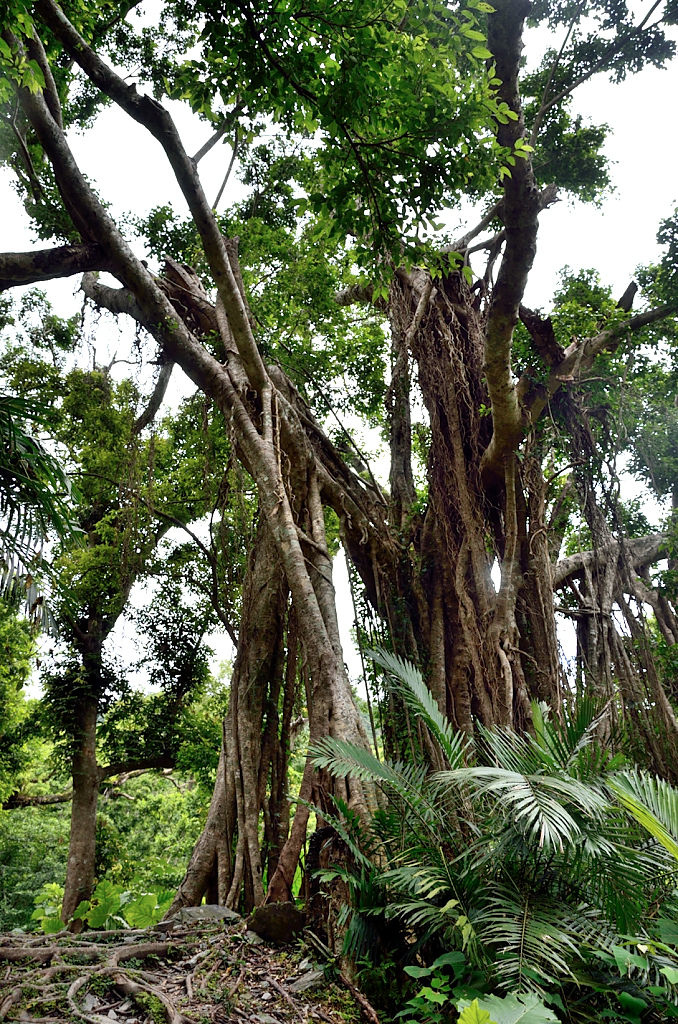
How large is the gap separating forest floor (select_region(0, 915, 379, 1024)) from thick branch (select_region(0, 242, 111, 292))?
3.74m

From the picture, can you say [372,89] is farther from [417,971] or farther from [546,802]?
[417,971]

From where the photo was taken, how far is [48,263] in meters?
4.10

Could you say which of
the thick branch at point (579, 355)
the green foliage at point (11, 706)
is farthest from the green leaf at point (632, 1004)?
the green foliage at point (11, 706)

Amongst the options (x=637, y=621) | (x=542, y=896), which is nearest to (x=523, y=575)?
(x=637, y=621)

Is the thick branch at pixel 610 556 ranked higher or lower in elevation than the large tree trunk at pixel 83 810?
higher

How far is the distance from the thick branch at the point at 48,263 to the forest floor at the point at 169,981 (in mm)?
3740

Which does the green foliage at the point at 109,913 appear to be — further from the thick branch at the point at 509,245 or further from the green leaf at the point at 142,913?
the thick branch at the point at 509,245

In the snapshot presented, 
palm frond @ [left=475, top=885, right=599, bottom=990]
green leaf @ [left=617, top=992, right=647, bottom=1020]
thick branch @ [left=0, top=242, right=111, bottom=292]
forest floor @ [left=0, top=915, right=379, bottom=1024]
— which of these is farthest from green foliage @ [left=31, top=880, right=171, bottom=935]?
thick branch @ [left=0, top=242, right=111, bottom=292]

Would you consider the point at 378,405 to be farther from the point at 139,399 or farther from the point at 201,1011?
the point at 201,1011

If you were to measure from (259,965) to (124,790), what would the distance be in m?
10.2

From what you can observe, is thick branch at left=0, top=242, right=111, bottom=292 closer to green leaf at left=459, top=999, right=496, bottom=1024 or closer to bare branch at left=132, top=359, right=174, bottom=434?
bare branch at left=132, top=359, right=174, bottom=434

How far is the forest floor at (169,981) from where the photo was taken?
1.99 metres

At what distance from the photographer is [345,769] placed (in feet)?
7.75

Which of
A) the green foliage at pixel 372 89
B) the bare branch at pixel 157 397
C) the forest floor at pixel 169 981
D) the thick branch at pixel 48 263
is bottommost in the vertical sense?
the forest floor at pixel 169 981
